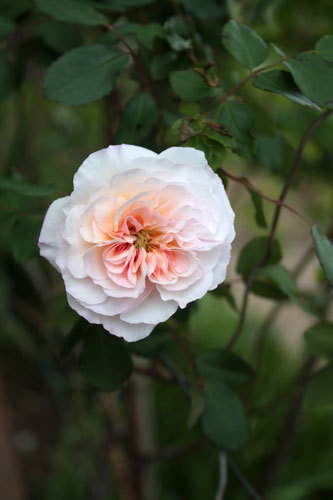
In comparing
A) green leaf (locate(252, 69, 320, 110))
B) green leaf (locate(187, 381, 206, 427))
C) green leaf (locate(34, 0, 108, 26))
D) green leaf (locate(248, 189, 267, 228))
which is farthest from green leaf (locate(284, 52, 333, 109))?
green leaf (locate(187, 381, 206, 427))

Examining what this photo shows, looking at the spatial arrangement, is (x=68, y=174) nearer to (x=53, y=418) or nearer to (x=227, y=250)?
(x=53, y=418)

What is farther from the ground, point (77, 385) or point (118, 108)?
point (118, 108)

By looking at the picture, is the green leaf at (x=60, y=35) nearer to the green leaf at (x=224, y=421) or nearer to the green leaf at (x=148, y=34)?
the green leaf at (x=148, y=34)

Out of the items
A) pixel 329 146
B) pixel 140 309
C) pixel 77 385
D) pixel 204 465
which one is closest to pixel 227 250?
pixel 140 309

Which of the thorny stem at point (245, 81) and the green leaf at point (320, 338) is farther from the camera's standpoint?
the green leaf at point (320, 338)

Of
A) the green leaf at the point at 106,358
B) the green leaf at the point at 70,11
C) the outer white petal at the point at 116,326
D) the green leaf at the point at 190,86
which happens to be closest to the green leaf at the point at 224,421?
the green leaf at the point at 106,358
